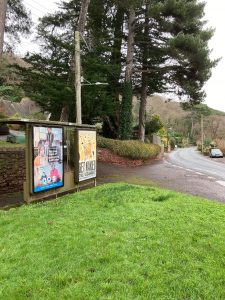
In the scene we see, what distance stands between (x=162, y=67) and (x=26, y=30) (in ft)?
33.7

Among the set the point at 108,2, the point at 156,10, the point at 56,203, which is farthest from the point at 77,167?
the point at 108,2

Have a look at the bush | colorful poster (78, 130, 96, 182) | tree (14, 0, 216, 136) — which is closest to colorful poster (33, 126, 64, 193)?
colorful poster (78, 130, 96, 182)

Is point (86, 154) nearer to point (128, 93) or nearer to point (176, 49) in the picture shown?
point (176, 49)

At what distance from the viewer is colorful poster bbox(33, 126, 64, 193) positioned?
7633 millimetres

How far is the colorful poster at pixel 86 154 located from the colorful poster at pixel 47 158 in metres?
1.11

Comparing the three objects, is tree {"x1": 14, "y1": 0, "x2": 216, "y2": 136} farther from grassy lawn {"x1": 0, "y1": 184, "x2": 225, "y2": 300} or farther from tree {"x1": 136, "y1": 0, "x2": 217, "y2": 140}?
grassy lawn {"x1": 0, "y1": 184, "x2": 225, "y2": 300}

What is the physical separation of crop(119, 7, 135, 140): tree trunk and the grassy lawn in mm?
16836

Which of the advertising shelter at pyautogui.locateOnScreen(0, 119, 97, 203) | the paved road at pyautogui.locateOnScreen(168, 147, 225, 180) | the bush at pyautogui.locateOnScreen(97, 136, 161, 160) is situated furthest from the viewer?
the bush at pyautogui.locateOnScreen(97, 136, 161, 160)

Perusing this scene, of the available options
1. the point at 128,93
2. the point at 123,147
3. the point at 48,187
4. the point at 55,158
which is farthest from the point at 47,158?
the point at 128,93

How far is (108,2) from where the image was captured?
21969 mm

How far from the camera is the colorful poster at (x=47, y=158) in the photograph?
25.0 feet

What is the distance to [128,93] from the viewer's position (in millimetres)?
23234

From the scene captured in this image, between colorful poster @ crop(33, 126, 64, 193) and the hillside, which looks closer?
colorful poster @ crop(33, 126, 64, 193)

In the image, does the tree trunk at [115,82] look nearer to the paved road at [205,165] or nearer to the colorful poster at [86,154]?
the paved road at [205,165]
